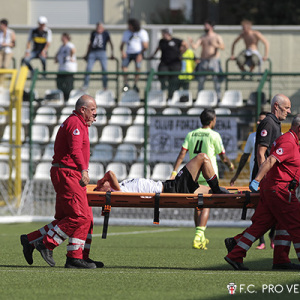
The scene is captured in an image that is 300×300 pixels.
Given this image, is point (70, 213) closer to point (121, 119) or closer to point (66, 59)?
point (121, 119)

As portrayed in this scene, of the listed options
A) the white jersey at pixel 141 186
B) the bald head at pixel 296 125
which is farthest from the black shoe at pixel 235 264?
the white jersey at pixel 141 186

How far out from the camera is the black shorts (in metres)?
11.5

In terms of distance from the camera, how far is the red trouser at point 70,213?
31.2 ft

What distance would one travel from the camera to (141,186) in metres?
11.5

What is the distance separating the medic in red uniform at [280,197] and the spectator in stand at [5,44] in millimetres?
14649

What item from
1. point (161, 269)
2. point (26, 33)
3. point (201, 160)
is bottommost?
point (161, 269)

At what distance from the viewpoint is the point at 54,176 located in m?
9.63

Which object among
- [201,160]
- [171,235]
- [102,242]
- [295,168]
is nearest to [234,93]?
[171,235]

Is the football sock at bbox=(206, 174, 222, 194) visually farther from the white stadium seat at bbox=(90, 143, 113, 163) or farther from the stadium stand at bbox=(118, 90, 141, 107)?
the stadium stand at bbox=(118, 90, 141, 107)

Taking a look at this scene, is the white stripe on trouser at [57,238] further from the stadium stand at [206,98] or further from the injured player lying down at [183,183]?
the stadium stand at [206,98]

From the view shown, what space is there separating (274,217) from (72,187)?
7.51 ft

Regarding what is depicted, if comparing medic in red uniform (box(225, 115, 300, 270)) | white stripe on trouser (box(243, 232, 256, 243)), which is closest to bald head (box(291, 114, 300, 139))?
medic in red uniform (box(225, 115, 300, 270))

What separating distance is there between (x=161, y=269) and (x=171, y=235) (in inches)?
225

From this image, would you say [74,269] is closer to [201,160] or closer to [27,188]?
[201,160]
